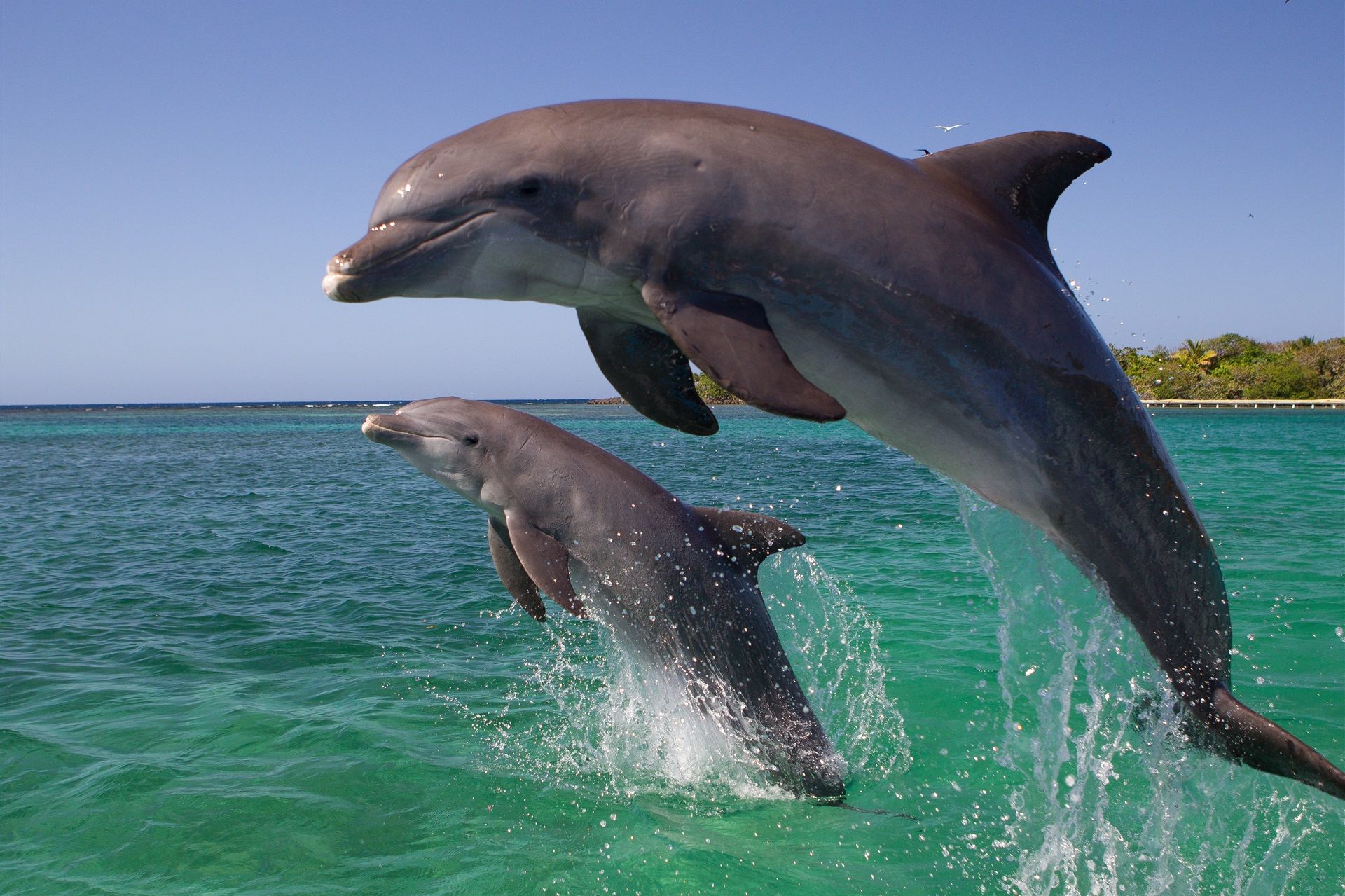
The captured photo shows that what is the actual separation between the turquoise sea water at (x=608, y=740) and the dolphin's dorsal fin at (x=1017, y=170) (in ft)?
3.74

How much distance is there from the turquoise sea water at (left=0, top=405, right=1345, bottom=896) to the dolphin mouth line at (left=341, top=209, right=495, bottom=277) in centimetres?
→ 222

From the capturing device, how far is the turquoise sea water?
5137mm

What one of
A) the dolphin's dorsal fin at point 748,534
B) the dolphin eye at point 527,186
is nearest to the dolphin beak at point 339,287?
the dolphin eye at point 527,186

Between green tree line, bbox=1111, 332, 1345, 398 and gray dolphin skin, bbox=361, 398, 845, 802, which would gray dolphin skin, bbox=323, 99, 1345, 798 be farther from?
green tree line, bbox=1111, 332, 1345, 398

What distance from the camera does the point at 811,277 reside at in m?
2.82

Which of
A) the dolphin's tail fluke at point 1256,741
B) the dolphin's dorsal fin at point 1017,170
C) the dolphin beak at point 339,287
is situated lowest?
the dolphin's tail fluke at point 1256,741

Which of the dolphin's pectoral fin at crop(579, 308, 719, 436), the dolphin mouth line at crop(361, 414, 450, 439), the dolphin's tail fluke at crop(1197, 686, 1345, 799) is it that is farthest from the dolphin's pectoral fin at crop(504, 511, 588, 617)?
the dolphin's tail fluke at crop(1197, 686, 1345, 799)

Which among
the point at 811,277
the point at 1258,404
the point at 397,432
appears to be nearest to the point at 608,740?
the point at 397,432

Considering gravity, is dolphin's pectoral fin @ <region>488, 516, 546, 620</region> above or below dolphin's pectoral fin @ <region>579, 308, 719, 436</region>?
below

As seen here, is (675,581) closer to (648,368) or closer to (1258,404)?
(648,368)

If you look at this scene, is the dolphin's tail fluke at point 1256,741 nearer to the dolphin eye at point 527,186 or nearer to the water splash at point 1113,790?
the water splash at point 1113,790

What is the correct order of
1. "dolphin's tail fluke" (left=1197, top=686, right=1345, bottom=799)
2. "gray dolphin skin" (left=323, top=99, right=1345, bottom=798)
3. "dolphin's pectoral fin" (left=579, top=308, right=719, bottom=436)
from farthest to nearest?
"dolphin's tail fluke" (left=1197, top=686, right=1345, bottom=799) < "dolphin's pectoral fin" (left=579, top=308, right=719, bottom=436) < "gray dolphin skin" (left=323, top=99, right=1345, bottom=798)

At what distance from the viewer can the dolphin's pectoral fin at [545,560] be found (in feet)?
18.5

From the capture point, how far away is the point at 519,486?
20.2ft
